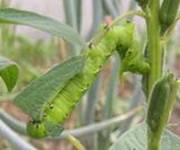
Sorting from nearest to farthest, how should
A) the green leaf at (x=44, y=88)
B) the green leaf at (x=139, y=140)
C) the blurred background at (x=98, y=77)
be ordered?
1. the green leaf at (x=44, y=88)
2. the green leaf at (x=139, y=140)
3. the blurred background at (x=98, y=77)

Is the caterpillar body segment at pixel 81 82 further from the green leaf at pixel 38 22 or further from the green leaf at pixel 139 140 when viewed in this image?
the green leaf at pixel 139 140

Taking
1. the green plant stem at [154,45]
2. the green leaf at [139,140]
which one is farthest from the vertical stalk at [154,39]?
the green leaf at [139,140]

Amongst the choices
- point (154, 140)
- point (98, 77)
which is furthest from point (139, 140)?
point (98, 77)

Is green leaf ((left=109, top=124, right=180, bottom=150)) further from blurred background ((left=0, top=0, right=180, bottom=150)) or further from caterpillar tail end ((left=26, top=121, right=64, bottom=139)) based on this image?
caterpillar tail end ((left=26, top=121, right=64, bottom=139))

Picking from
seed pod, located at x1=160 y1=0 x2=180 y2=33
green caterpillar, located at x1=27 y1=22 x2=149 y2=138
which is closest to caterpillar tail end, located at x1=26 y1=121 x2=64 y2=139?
green caterpillar, located at x1=27 y1=22 x2=149 y2=138

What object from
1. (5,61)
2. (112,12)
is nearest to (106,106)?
(112,12)

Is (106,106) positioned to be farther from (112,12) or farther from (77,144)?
(77,144)

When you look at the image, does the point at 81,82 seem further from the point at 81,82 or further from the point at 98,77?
the point at 98,77
